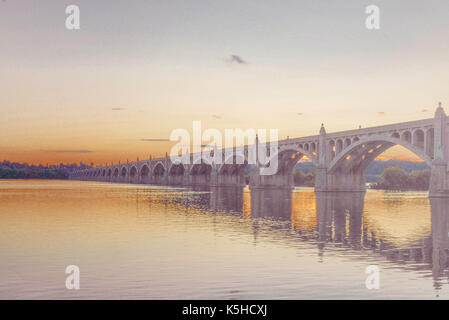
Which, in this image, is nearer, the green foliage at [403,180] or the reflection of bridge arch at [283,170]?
the reflection of bridge arch at [283,170]

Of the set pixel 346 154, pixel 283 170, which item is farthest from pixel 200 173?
pixel 346 154

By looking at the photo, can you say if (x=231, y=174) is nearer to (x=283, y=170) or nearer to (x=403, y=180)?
(x=283, y=170)

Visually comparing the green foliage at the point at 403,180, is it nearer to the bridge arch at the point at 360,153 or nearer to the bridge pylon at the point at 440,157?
the bridge arch at the point at 360,153

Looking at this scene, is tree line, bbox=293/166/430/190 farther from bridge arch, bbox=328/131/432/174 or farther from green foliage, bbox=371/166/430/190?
bridge arch, bbox=328/131/432/174

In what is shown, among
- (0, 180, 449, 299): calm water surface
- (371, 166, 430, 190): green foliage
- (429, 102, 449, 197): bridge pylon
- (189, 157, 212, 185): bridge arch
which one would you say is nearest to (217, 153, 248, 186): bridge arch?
(189, 157, 212, 185): bridge arch

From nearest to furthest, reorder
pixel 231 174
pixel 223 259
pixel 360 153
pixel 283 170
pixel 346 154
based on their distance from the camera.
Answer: pixel 223 259 < pixel 346 154 < pixel 360 153 < pixel 283 170 < pixel 231 174

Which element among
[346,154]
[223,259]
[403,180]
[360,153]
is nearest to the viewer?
[223,259]

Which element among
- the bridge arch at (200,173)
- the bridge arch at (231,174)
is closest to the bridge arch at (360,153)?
the bridge arch at (231,174)

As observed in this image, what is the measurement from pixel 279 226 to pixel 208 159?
135 m

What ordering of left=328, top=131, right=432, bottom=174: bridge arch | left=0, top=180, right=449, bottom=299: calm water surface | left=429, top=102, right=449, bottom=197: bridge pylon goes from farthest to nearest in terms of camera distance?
left=328, top=131, right=432, bottom=174: bridge arch < left=429, top=102, right=449, bottom=197: bridge pylon < left=0, top=180, right=449, bottom=299: calm water surface

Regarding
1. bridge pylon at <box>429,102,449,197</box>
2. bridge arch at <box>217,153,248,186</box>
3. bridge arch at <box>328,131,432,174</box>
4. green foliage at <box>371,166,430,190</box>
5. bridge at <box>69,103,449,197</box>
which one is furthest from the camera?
bridge arch at <box>217,153,248,186</box>

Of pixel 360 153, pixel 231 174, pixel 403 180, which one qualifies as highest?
pixel 360 153
